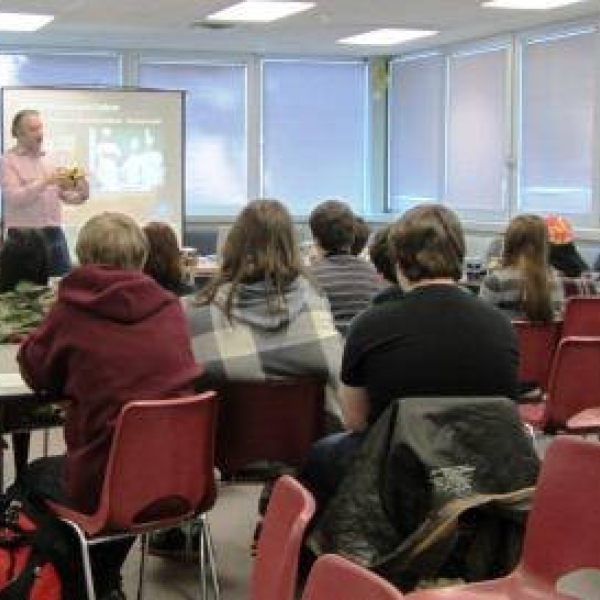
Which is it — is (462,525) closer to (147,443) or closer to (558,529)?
(558,529)

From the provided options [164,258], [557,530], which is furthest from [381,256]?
[557,530]

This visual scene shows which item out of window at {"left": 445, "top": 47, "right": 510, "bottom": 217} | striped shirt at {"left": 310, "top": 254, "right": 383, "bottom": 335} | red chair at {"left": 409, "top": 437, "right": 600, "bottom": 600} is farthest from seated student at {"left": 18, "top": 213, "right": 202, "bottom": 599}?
window at {"left": 445, "top": 47, "right": 510, "bottom": 217}

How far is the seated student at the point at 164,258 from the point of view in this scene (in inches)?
171

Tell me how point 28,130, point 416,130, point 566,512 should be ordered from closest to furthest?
point 566,512, point 28,130, point 416,130

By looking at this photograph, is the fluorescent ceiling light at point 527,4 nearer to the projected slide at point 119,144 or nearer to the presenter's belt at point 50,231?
the projected slide at point 119,144

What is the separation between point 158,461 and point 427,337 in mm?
734

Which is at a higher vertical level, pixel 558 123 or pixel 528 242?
pixel 558 123

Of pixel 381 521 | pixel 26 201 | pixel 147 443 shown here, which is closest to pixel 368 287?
pixel 147 443

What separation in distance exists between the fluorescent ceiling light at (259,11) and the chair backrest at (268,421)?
4.93m

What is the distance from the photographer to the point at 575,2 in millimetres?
7582

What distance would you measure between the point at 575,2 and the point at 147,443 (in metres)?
5.83

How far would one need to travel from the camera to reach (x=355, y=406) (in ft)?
9.00

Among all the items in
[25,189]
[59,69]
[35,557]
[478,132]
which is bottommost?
[35,557]

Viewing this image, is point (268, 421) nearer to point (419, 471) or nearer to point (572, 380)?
point (419, 471)
